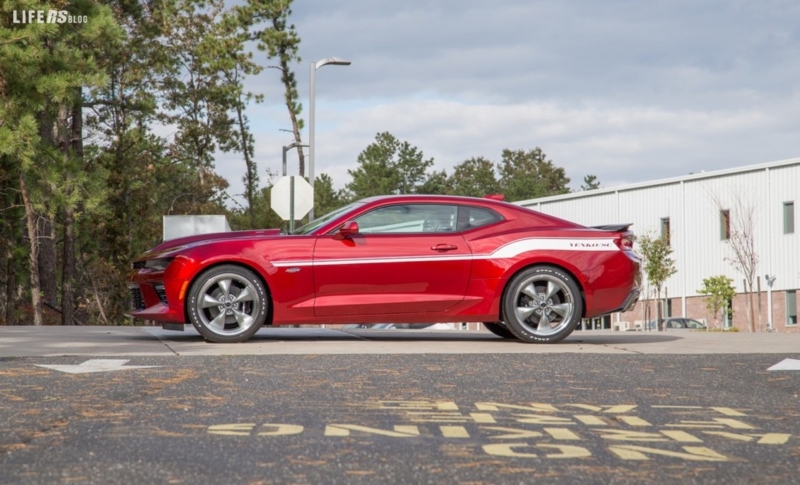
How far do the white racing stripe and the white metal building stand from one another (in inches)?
1464

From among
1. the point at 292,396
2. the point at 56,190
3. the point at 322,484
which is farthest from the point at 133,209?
the point at 322,484

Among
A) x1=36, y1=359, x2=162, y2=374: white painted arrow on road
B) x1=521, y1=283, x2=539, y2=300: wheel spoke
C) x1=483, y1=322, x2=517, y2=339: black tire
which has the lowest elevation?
x1=36, y1=359, x2=162, y2=374: white painted arrow on road

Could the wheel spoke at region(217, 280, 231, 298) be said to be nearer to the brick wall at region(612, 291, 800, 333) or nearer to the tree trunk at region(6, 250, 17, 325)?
the tree trunk at region(6, 250, 17, 325)

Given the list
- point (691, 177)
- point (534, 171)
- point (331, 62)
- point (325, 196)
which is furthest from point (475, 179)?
point (331, 62)

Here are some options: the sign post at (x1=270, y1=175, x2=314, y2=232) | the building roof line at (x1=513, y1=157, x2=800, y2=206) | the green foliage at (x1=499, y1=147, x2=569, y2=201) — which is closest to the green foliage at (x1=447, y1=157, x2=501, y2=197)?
the green foliage at (x1=499, y1=147, x2=569, y2=201)

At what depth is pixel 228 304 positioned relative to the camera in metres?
11.2

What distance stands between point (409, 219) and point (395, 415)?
18.5 feet

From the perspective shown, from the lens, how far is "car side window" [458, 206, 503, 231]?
38.1 feet

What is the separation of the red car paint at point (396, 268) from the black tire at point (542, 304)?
3.5 inches

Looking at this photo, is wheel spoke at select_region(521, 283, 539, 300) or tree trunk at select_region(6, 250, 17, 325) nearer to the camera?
wheel spoke at select_region(521, 283, 539, 300)

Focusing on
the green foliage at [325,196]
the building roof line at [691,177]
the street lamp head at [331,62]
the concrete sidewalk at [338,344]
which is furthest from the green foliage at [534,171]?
the concrete sidewalk at [338,344]

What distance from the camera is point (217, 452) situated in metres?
4.86

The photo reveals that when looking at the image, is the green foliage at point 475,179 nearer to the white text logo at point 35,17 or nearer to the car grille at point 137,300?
the white text logo at point 35,17

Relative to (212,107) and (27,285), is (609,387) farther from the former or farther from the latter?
(212,107)
